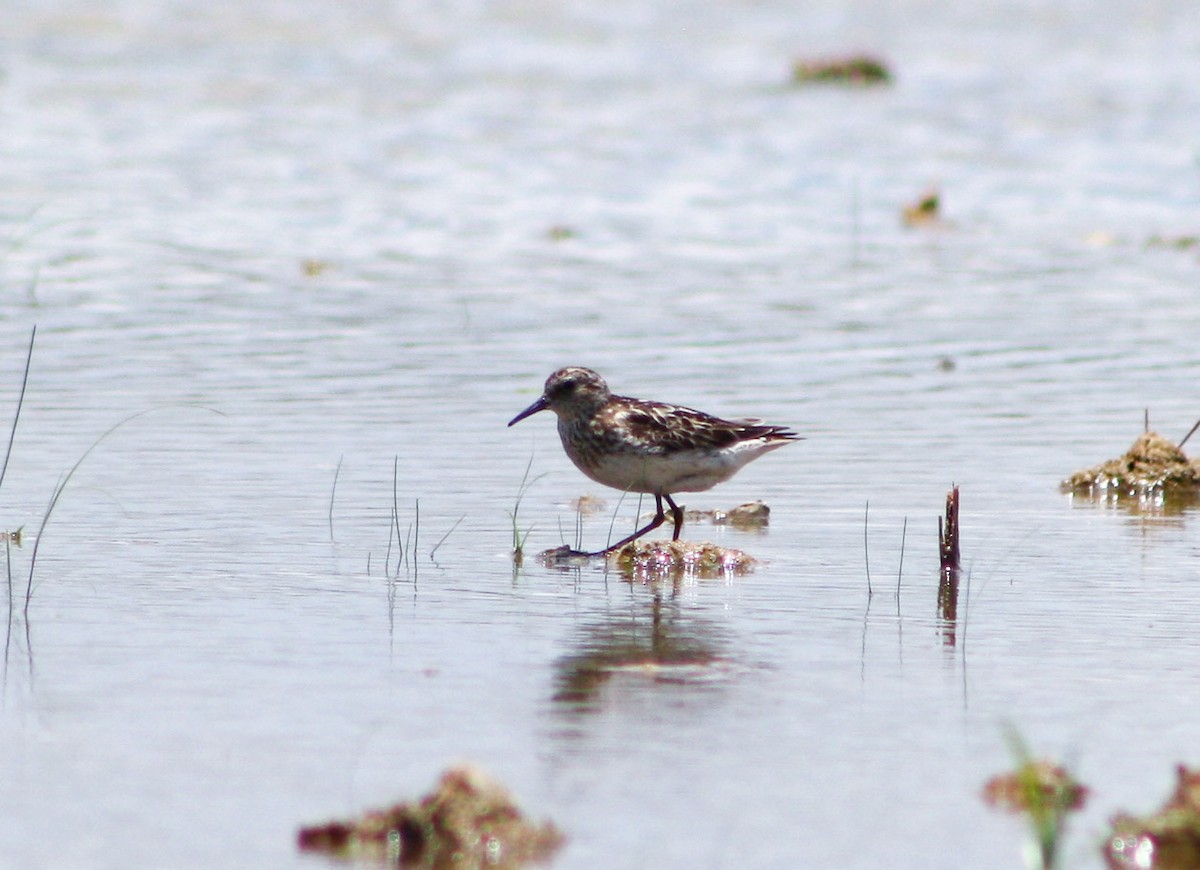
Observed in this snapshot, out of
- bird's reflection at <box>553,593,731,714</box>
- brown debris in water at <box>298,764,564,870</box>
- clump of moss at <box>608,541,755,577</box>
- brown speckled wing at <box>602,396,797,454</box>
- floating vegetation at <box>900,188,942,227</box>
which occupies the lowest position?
brown debris in water at <box>298,764,564,870</box>

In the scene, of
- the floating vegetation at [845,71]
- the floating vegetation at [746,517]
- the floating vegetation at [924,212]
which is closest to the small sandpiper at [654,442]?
the floating vegetation at [746,517]

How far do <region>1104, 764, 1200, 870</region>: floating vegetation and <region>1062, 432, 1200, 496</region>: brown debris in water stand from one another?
470cm

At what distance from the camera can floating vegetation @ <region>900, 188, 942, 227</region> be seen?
18.0m

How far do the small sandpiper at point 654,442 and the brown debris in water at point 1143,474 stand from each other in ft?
4.54

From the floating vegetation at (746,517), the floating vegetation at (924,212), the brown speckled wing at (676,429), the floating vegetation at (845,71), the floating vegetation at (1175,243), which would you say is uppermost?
the floating vegetation at (845,71)

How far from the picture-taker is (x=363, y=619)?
22.7 feet

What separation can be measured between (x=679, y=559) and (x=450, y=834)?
11.4 ft

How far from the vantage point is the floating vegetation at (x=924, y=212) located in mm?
18016

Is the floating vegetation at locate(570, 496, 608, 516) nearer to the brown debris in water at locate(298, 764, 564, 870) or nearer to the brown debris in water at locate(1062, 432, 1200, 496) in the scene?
the brown debris in water at locate(1062, 432, 1200, 496)

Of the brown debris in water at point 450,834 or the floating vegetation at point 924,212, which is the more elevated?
the floating vegetation at point 924,212

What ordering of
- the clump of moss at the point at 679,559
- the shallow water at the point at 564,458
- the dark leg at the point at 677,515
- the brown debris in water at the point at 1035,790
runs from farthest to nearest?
the dark leg at the point at 677,515 < the clump of moss at the point at 679,559 < the shallow water at the point at 564,458 < the brown debris in water at the point at 1035,790

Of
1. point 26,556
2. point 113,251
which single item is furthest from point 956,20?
point 26,556

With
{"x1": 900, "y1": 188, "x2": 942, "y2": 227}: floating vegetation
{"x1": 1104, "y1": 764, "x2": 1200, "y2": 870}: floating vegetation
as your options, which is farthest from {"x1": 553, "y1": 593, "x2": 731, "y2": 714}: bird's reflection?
{"x1": 900, "y1": 188, "x2": 942, "y2": 227}: floating vegetation

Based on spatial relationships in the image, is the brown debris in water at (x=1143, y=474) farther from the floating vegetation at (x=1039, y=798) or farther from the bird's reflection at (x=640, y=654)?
the floating vegetation at (x=1039, y=798)
